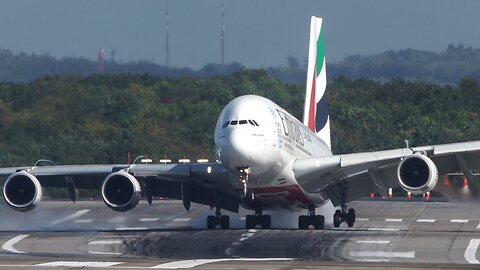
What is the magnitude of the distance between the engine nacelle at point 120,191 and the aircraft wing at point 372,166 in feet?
14.1

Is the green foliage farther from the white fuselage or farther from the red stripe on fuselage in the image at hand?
the white fuselage

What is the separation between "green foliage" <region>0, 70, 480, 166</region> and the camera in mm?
51375

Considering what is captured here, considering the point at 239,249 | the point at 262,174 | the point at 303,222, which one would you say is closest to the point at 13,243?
the point at 239,249

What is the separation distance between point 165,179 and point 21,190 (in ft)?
12.9

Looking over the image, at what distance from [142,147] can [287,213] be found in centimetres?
1947

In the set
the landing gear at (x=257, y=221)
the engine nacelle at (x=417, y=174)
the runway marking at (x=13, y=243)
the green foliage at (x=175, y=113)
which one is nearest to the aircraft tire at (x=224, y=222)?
the landing gear at (x=257, y=221)

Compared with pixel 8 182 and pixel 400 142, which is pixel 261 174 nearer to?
pixel 8 182

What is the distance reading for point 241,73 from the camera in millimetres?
70062

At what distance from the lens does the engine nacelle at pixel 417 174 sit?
31172 mm

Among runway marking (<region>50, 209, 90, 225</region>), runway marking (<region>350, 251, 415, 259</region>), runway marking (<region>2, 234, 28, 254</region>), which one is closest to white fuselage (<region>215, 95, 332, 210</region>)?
runway marking (<region>350, 251, 415, 259</region>)

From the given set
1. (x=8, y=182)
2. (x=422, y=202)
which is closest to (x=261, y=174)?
(x=8, y=182)

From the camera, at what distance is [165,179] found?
3547cm

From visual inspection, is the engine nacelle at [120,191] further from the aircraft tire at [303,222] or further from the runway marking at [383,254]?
the runway marking at [383,254]

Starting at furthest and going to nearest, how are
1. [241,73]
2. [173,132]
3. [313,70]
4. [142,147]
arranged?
[241,73]
[173,132]
[142,147]
[313,70]
